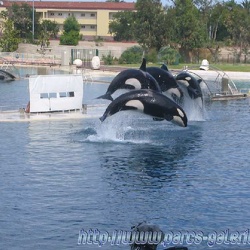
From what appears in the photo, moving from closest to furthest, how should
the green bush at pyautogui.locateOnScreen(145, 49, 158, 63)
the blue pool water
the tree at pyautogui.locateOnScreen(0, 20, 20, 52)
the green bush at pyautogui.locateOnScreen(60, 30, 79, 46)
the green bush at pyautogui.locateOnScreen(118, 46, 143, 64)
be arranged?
the blue pool water
the green bush at pyautogui.locateOnScreen(145, 49, 158, 63)
the green bush at pyautogui.locateOnScreen(118, 46, 143, 64)
the tree at pyautogui.locateOnScreen(0, 20, 20, 52)
the green bush at pyautogui.locateOnScreen(60, 30, 79, 46)

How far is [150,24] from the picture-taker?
262 feet

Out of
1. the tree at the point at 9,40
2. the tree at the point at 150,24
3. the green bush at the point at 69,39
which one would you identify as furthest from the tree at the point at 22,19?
the tree at the point at 150,24

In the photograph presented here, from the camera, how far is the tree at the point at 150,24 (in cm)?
7900

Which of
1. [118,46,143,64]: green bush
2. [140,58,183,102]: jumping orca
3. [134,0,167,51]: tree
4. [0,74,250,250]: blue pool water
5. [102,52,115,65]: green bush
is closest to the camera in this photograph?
[0,74,250,250]: blue pool water

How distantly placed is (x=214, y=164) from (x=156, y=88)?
5.31 meters

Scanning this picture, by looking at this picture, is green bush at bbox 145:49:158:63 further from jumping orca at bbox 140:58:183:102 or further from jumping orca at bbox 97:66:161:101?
jumping orca at bbox 97:66:161:101

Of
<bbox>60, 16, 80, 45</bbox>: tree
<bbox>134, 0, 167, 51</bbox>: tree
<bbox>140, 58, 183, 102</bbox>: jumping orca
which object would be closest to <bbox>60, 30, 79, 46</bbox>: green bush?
<bbox>60, 16, 80, 45</bbox>: tree

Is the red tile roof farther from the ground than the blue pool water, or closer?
farther from the ground

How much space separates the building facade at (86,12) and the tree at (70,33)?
6.06 metres

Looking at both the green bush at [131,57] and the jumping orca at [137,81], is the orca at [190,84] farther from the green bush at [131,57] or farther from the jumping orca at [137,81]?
the green bush at [131,57]

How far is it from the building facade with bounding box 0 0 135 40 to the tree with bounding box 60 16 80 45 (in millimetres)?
→ 6058

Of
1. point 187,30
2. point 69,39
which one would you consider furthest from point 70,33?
point 187,30

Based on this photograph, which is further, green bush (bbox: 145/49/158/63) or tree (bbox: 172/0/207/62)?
tree (bbox: 172/0/207/62)

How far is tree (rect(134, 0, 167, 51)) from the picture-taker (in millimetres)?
79000
